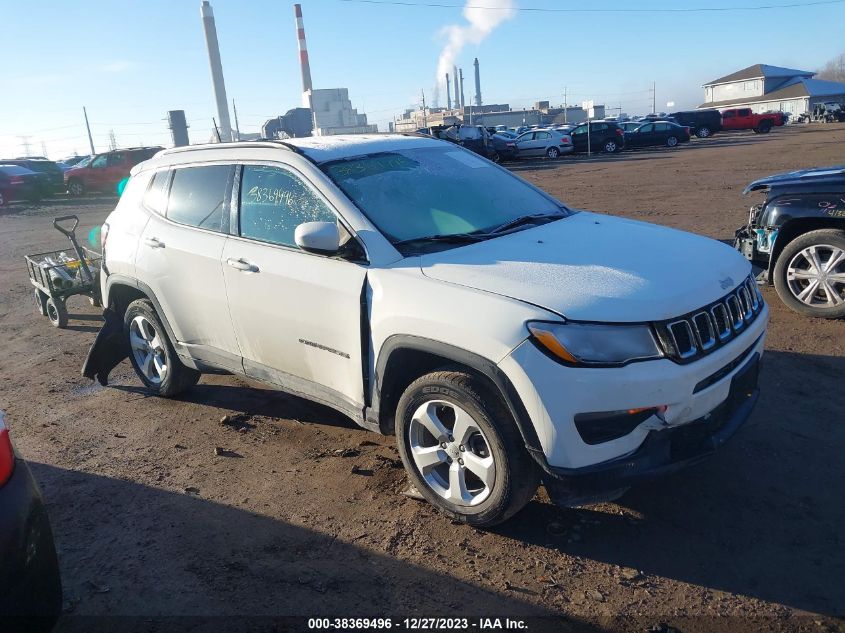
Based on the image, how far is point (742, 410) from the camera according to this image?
3346 mm

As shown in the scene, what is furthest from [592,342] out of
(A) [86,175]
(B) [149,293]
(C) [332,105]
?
(C) [332,105]

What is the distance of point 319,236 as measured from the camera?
3.39 m

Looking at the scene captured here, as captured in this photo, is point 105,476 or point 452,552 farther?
point 105,476

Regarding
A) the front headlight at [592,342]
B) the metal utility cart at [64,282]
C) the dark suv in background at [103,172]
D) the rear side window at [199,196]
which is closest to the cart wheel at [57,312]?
the metal utility cart at [64,282]

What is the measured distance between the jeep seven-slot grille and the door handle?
2.32 metres

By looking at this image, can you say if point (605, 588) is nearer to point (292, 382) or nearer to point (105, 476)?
point (292, 382)

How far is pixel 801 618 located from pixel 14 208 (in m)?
27.5

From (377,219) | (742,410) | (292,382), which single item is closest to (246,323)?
(292,382)

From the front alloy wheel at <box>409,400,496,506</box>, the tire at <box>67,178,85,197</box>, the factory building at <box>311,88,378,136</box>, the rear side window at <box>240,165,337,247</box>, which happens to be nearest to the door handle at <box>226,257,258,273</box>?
the rear side window at <box>240,165,337,247</box>

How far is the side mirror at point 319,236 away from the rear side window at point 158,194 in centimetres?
191

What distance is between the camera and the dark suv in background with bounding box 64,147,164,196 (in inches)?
985

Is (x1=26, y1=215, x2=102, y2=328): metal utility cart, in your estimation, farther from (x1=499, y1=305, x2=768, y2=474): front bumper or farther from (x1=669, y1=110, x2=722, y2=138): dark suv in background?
(x1=669, y1=110, x2=722, y2=138): dark suv in background

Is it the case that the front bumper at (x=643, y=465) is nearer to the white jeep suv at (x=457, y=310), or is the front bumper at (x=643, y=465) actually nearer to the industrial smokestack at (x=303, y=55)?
the white jeep suv at (x=457, y=310)

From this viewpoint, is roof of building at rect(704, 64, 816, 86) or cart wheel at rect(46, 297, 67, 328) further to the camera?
roof of building at rect(704, 64, 816, 86)
